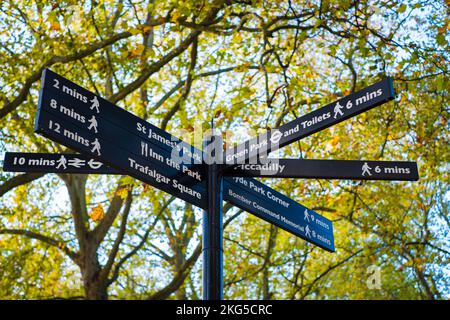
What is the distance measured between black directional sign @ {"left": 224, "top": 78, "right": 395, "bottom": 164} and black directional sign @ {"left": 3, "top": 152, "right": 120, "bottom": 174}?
0.83 m

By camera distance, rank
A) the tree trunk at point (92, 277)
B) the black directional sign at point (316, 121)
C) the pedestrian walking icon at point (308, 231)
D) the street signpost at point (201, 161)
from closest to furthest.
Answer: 1. the street signpost at point (201, 161)
2. the black directional sign at point (316, 121)
3. the pedestrian walking icon at point (308, 231)
4. the tree trunk at point (92, 277)

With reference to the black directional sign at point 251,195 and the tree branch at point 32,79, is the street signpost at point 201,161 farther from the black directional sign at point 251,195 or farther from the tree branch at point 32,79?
the tree branch at point 32,79

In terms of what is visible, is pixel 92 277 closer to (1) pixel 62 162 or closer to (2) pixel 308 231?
(2) pixel 308 231

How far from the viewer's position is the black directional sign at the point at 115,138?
3049mm

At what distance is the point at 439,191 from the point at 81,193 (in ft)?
25.5

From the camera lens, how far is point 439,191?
13.1 m

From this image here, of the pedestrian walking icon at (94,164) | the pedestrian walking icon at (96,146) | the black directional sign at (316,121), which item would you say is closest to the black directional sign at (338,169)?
the black directional sign at (316,121)

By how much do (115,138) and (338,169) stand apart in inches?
59.3

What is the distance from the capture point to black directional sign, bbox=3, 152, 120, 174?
3.62 meters

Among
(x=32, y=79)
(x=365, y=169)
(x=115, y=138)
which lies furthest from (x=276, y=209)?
(x=32, y=79)

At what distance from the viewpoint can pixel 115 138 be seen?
10.9ft

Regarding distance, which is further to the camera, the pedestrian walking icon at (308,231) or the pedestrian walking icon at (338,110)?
the pedestrian walking icon at (308,231)

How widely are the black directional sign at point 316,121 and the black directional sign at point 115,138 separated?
11.9 inches
